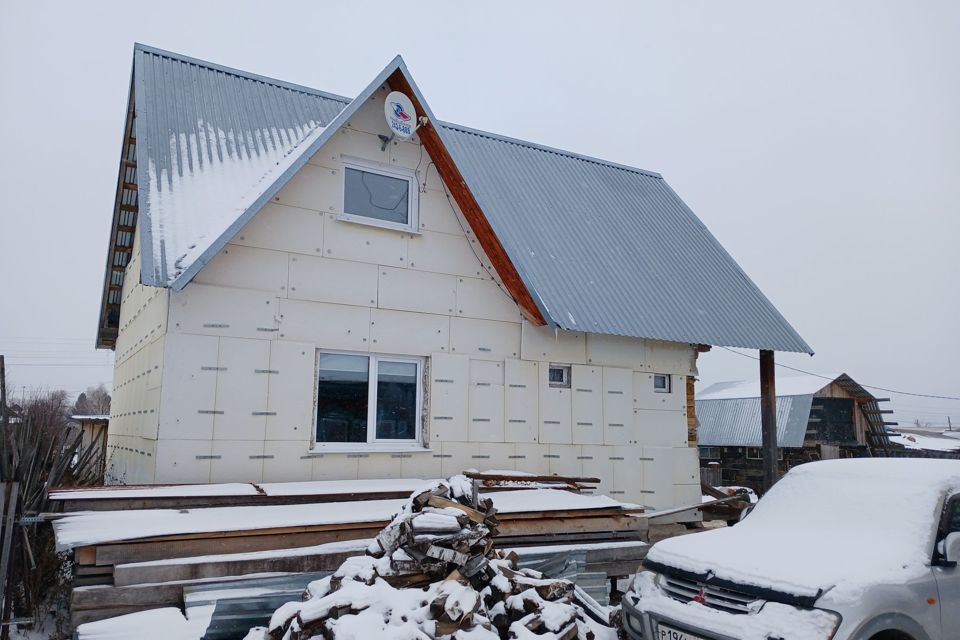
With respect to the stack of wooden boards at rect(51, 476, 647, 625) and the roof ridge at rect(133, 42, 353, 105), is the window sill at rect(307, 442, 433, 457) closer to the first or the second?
the stack of wooden boards at rect(51, 476, 647, 625)

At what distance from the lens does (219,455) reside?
7.93 metres

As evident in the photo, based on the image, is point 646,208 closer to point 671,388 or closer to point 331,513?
point 671,388

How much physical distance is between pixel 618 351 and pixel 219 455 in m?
6.42

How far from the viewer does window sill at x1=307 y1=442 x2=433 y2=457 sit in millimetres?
8578

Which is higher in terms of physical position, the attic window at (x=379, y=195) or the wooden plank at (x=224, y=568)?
the attic window at (x=379, y=195)

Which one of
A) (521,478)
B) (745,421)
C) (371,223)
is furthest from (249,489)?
(745,421)

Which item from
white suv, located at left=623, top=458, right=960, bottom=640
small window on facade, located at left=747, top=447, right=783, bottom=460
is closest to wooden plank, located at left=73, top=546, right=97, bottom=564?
white suv, located at left=623, top=458, right=960, bottom=640

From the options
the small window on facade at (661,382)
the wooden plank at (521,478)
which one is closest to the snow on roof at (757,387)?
the small window on facade at (661,382)

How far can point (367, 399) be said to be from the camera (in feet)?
29.9

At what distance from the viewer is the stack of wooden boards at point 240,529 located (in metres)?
5.52

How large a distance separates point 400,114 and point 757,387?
25.6 meters

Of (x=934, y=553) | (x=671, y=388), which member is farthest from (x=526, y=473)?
(x=934, y=553)

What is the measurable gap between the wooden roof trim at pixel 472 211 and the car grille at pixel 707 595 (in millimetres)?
5151

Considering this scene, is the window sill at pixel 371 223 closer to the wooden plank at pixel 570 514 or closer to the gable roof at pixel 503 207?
the gable roof at pixel 503 207
